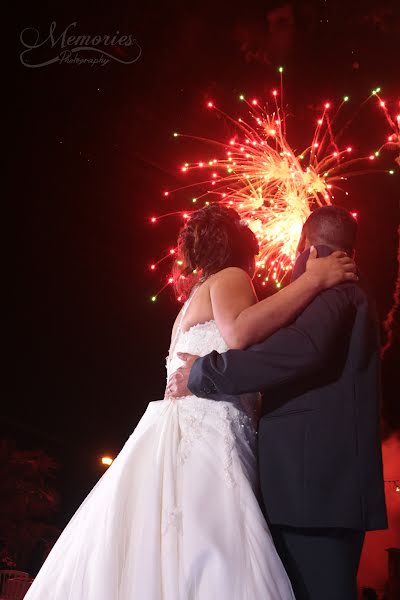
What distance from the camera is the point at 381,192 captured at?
10.2 m

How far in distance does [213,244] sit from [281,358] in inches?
A: 36.0

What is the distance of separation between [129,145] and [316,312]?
8.67 m

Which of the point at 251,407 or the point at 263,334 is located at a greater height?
the point at 263,334

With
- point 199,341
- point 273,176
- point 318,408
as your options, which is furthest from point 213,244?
point 273,176

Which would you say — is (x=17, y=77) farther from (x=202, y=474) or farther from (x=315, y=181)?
(x=202, y=474)

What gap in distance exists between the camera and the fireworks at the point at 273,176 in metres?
5.84

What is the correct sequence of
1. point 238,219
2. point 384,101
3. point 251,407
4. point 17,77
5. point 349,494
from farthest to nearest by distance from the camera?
point 17,77, point 384,101, point 238,219, point 251,407, point 349,494

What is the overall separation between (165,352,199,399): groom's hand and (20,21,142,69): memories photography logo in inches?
303

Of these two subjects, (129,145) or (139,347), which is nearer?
(129,145)

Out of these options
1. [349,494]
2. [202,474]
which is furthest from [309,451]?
[202,474]

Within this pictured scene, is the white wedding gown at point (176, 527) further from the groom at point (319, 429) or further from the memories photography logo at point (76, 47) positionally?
the memories photography logo at point (76, 47)

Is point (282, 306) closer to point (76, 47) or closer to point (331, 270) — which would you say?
point (331, 270)

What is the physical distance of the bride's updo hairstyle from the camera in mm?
3129

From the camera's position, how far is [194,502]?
2311mm
